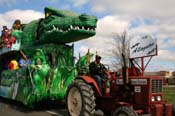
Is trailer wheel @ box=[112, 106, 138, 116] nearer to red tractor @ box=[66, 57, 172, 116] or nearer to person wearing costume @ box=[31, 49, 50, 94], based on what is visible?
red tractor @ box=[66, 57, 172, 116]

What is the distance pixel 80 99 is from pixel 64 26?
3.54 metres

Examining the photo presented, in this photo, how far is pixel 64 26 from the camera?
12.3 meters

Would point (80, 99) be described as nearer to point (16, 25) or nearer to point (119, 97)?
point (119, 97)

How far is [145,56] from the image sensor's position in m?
8.48

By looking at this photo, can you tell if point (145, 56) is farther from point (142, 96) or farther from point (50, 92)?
point (50, 92)

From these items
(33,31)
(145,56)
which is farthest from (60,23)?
(145,56)

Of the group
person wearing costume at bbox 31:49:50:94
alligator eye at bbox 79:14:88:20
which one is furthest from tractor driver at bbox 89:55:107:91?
person wearing costume at bbox 31:49:50:94

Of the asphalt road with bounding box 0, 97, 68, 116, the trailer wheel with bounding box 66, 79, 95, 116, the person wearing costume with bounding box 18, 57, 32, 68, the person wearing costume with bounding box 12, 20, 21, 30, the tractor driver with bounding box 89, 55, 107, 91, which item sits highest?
the person wearing costume with bounding box 12, 20, 21, 30

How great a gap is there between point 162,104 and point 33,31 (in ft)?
23.7

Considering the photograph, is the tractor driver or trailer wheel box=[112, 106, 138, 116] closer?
trailer wheel box=[112, 106, 138, 116]

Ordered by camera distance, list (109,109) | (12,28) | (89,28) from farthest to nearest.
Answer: (12,28) < (89,28) < (109,109)

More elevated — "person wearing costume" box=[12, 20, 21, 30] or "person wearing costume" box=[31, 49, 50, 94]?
"person wearing costume" box=[12, 20, 21, 30]

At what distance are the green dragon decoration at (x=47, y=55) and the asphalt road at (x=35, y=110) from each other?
0.36m

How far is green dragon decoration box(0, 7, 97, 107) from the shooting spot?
11.7m
